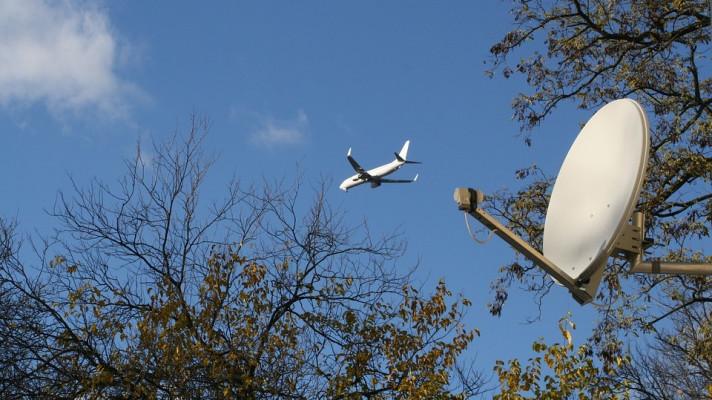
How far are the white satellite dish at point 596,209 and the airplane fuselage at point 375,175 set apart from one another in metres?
34.1

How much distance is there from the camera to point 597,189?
781cm

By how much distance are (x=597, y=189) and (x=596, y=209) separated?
402mm

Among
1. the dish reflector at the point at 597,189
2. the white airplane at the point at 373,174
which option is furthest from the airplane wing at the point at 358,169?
the dish reflector at the point at 597,189

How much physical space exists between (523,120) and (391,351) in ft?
22.1

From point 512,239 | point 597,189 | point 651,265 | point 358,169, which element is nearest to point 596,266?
point 651,265

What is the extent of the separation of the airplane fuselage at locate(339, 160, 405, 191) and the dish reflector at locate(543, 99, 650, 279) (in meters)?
34.1

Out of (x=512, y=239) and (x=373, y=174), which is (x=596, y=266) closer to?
(x=512, y=239)

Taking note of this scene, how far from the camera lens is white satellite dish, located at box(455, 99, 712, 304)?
6.00 metres

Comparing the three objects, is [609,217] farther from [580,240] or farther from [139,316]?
[139,316]

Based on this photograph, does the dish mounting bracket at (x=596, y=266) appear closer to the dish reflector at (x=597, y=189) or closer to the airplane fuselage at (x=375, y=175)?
the dish reflector at (x=597, y=189)

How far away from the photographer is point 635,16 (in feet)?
62.8

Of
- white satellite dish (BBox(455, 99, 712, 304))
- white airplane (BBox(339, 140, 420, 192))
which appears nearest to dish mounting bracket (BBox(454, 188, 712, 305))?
white satellite dish (BBox(455, 99, 712, 304))

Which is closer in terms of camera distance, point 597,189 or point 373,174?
point 597,189

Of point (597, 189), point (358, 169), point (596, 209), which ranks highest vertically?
point (358, 169)
